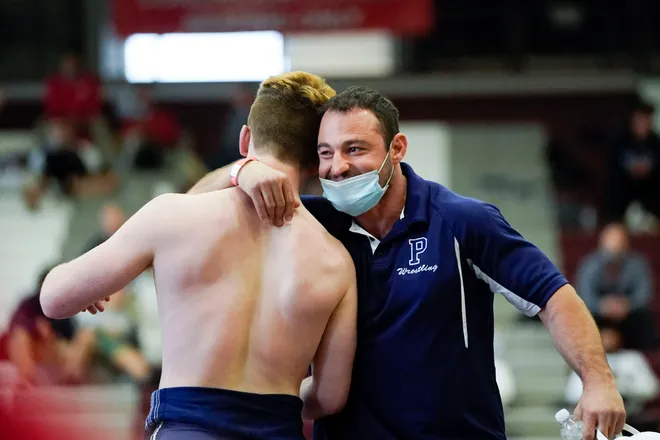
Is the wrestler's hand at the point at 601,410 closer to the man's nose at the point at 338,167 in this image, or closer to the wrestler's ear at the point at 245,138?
the man's nose at the point at 338,167

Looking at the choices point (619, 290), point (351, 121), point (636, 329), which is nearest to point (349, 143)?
point (351, 121)

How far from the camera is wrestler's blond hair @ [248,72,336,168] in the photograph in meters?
2.96

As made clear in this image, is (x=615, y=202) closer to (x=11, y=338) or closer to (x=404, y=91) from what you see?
(x=404, y=91)

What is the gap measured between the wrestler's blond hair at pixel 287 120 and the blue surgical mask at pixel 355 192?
10 cm

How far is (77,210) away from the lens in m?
11.0

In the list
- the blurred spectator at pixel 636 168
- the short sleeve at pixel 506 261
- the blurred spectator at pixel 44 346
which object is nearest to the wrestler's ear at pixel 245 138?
the short sleeve at pixel 506 261

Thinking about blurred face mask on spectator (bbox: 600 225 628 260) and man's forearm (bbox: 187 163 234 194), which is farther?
blurred face mask on spectator (bbox: 600 225 628 260)

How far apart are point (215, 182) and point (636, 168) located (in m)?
9.06

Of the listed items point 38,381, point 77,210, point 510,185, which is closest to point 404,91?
point 510,185

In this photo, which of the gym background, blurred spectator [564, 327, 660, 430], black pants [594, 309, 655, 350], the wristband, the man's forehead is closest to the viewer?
the wristband

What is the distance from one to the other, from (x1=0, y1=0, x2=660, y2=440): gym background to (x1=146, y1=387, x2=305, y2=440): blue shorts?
14.7 feet

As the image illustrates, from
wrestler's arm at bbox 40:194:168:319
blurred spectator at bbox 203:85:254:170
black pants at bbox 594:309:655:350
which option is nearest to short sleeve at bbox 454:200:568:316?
wrestler's arm at bbox 40:194:168:319

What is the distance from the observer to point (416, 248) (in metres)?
3.12

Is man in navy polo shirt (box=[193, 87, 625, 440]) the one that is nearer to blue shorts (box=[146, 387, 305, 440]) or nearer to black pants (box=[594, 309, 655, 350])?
blue shorts (box=[146, 387, 305, 440])
